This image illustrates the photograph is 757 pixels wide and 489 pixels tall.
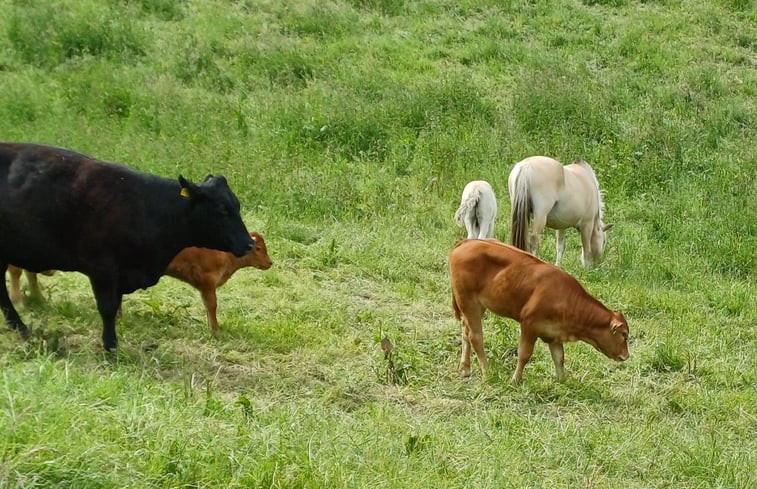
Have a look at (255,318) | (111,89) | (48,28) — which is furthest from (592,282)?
(48,28)

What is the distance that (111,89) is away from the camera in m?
15.4

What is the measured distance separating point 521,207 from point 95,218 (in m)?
5.26

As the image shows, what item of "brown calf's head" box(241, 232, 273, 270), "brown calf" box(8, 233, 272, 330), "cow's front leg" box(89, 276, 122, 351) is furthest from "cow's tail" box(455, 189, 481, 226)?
"cow's front leg" box(89, 276, 122, 351)

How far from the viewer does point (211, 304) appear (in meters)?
8.31

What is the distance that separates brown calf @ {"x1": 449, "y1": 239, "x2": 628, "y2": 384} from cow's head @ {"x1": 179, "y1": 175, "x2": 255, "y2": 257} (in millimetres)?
1790

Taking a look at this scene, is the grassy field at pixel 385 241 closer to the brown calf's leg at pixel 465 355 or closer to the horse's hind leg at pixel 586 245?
the brown calf's leg at pixel 465 355

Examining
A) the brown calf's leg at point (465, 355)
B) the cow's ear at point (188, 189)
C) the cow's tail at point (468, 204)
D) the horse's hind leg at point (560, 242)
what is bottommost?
the horse's hind leg at point (560, 242)

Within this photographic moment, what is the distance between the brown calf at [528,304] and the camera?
792 centimetres

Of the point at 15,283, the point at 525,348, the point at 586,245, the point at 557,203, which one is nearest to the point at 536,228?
the point at 557,203

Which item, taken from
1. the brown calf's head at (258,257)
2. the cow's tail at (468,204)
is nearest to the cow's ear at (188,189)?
the brown calf's head at (258,257)

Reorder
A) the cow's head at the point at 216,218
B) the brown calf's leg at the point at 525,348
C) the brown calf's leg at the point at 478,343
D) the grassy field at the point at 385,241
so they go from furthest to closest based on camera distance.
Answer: the brown calf's leg at the point at 478,343 < the brown calf's leg at the point at 525,348 < the cow's head at the point at 216,218 < the grassy field at the point at 385,241

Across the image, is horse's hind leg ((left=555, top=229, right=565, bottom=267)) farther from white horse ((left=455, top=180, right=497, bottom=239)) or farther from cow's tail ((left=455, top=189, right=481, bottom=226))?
cow's tail ((left=455, top=189, right=481, bottom=226))

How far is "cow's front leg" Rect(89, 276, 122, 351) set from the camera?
7355 millimetres

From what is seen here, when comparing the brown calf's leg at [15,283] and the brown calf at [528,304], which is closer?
the brown calf at [528,304]
